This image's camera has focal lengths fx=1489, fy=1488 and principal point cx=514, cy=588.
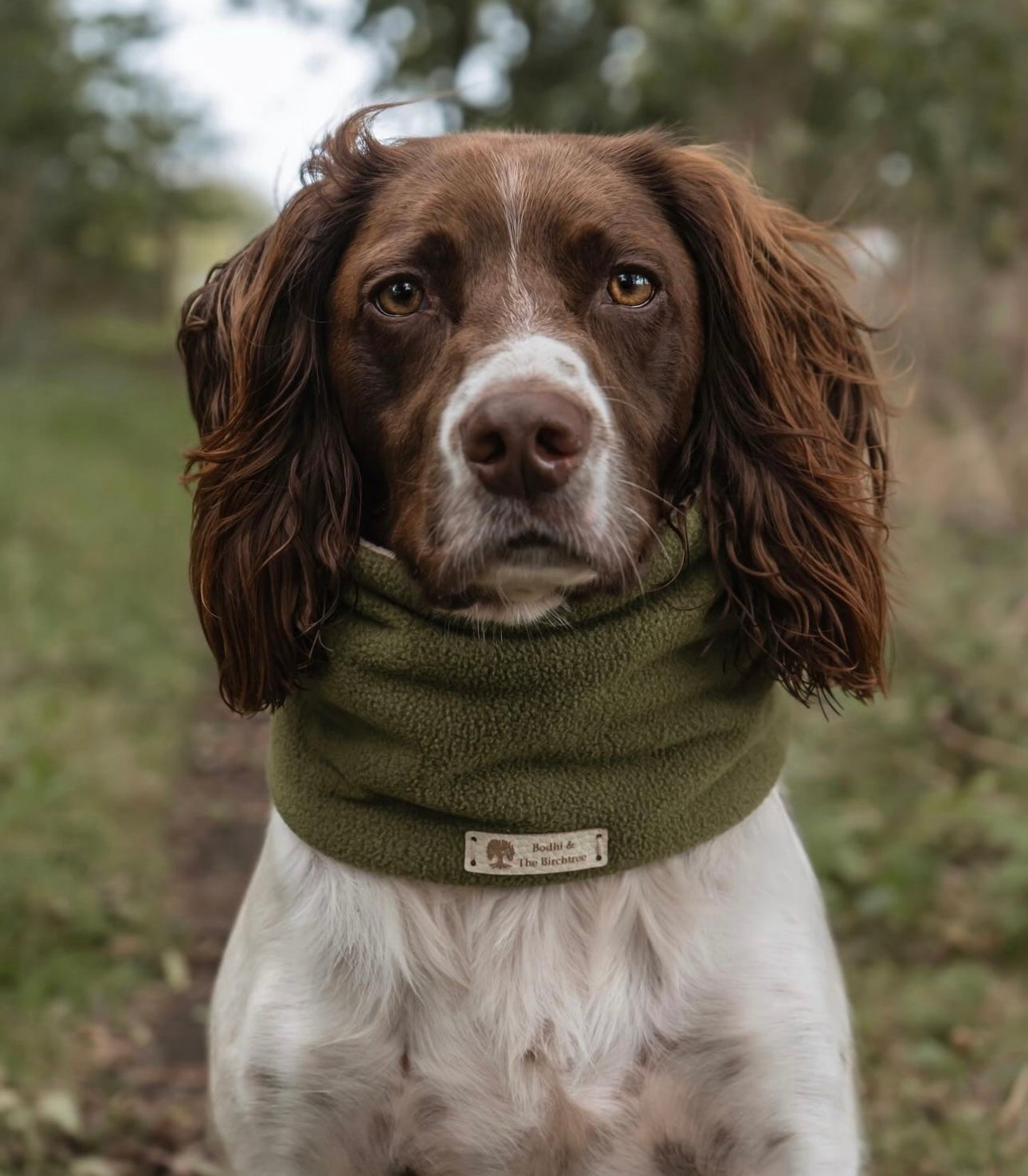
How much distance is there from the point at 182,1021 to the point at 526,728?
1970 millimetres

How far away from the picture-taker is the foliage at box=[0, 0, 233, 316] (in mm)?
18594

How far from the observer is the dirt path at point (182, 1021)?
299 centimetres

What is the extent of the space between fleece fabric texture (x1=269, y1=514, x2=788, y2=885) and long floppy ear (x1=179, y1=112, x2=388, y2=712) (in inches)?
2.7

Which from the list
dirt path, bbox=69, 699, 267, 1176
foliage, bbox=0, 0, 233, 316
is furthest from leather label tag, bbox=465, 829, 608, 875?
foliage, bbox=0, 0, 233, 316

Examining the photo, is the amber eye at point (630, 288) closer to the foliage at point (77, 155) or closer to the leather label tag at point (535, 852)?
the leather label tag at point (535, 852)

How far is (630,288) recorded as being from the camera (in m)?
1.92

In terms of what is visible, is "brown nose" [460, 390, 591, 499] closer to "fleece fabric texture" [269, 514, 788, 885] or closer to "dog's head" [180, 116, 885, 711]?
"dog's head" [180, 116, 885, 711]

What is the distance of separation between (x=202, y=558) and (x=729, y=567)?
0.73 metres

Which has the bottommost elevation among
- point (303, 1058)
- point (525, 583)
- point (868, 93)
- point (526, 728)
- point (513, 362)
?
point (303, 1058)

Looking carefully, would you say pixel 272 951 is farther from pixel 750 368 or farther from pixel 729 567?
pixel 750 368

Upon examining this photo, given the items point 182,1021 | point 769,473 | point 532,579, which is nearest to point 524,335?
point 532,579

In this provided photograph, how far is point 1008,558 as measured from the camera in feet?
19.7

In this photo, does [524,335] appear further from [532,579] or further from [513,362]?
[532,579]

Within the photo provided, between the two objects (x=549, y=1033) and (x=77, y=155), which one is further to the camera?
(x=77, y=155)
